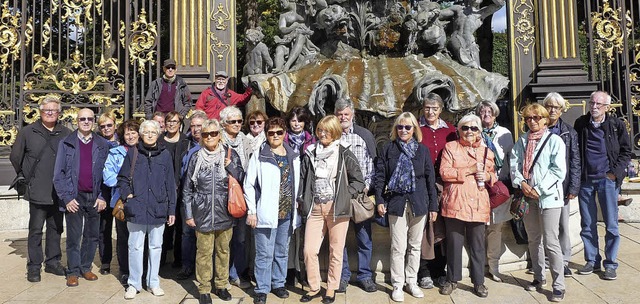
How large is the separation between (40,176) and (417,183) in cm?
361

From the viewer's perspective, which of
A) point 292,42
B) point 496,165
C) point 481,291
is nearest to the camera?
point 481,291

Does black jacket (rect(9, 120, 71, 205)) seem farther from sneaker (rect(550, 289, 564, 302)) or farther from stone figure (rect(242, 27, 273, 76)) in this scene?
sneaker (rect(550, 289, 564, 302))

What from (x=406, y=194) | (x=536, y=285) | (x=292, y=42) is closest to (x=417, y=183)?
(x=406, y=194)

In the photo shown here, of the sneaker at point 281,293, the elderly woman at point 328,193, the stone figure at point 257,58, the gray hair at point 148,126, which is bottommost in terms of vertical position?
the sneaker at point 281,293

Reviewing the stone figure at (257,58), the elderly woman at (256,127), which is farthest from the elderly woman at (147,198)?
the stone figure at (257,58)

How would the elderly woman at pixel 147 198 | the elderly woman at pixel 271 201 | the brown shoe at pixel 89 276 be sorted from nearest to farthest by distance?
the elderly woman at pixel 271 201 → the elderly woman at pixel 147 198 → the brown shoe at pixel 89 276

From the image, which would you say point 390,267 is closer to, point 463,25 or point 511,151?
point 511,151

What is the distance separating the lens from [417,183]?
412cm

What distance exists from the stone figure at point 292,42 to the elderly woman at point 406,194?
13.6ft

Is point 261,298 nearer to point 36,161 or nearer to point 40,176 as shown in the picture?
point 40,176

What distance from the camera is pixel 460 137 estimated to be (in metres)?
4.27

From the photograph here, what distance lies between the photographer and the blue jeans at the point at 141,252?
4.34 meters

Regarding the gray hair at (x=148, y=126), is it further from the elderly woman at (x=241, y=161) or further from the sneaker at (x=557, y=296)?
the sneaker at (x=557, y=296)

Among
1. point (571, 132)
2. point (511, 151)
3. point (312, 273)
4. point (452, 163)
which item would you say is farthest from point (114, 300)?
point (571, 132)
